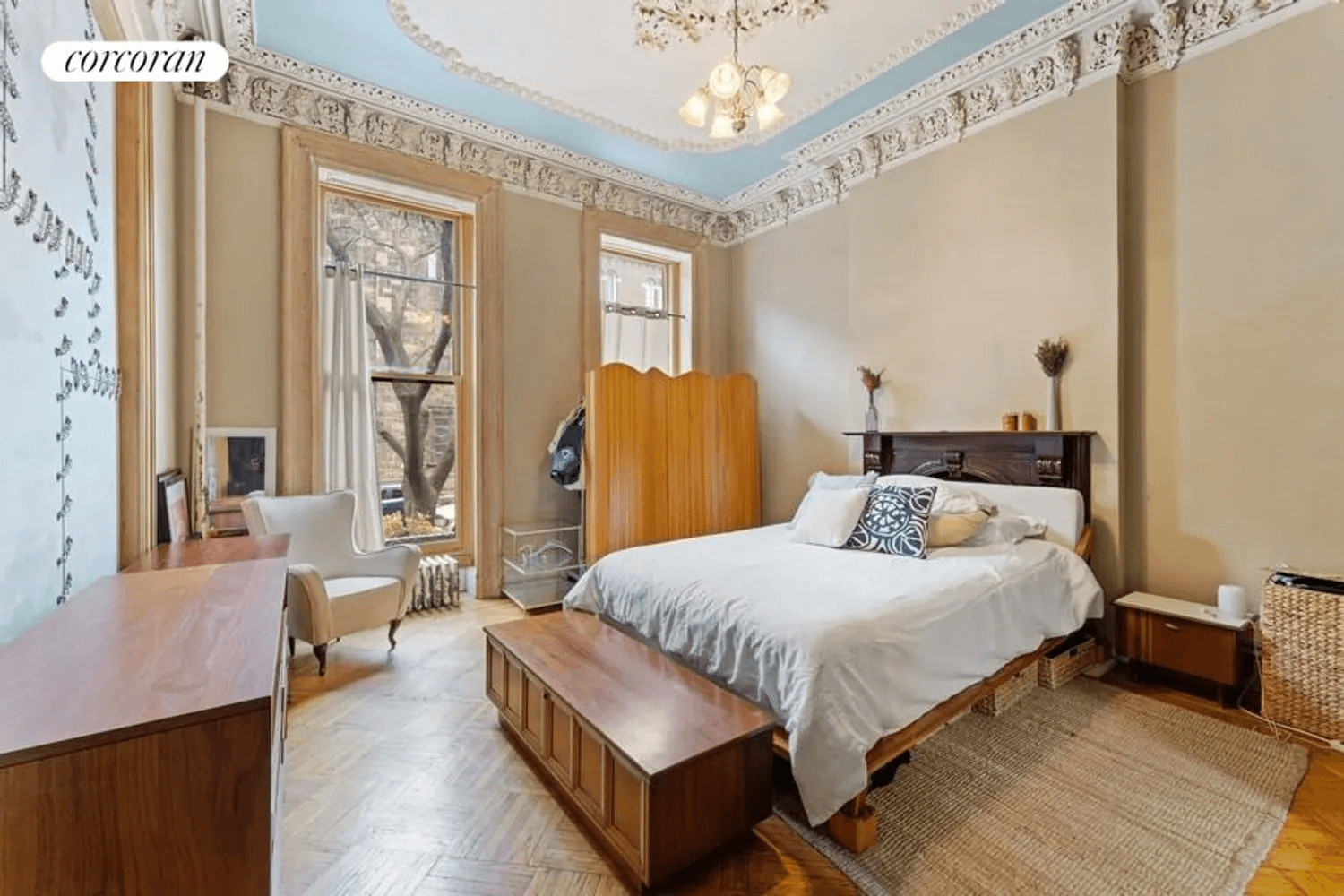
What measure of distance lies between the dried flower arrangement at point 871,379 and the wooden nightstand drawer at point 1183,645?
1981 mm

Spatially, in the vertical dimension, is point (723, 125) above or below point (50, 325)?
above

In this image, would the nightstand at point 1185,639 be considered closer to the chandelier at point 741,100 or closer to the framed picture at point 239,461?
the chandelier at point 741,100

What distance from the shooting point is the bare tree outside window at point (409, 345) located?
377cm

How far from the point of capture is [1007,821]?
178 centimetres

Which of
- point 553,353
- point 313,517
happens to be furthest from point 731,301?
point 313,517

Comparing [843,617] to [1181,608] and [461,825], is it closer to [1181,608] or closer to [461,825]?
[461,825]

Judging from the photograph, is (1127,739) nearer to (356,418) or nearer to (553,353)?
(553,353)

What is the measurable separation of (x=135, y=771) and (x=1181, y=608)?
3740 millimetres

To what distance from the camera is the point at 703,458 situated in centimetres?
451

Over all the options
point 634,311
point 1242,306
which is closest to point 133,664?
point 1242,306

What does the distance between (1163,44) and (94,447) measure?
4.90 meters

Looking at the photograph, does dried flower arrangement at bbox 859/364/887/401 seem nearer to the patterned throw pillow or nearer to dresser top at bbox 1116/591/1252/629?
the patterned throw pillow

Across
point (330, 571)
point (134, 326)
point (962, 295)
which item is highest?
point (962, 295)

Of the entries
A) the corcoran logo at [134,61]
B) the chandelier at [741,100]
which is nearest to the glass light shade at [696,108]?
the chandelier at [741,100]
